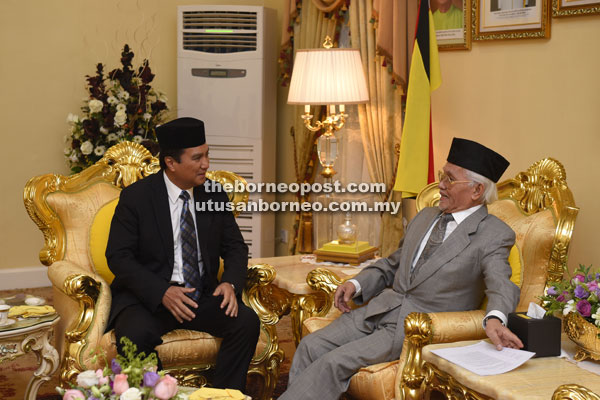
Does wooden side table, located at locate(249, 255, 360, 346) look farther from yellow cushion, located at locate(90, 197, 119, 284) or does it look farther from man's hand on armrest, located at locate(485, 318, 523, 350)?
man's hand on armrest, located at locate(485, 318, 523, 350)

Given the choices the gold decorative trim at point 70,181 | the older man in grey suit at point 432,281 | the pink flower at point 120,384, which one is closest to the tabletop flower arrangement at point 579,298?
the older man in grey suit at point 432,281

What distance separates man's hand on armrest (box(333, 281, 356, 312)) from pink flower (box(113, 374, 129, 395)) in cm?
136

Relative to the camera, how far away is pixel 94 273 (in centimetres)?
341

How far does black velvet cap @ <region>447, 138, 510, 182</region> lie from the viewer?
292 cm

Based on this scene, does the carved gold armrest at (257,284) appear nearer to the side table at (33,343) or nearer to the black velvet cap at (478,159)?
the side table at (33,343)

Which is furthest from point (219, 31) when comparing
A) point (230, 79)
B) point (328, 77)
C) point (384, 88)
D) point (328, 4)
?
point (328, 77)

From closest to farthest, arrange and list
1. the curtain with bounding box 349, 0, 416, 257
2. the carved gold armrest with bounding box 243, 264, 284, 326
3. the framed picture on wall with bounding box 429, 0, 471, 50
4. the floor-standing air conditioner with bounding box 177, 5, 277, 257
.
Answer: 1. the carved gold armrest with bounding box 243, 264, 284, 326
2. the framed picture on wall with bounding box 429, 0, 471, 50
3. the curtain with bounding box 349, 0, 416, 257
4. the floor-standing air conditioner with bounding box 177, 5, 277, 257

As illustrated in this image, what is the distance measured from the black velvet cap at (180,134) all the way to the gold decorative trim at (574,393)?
1.83 meters

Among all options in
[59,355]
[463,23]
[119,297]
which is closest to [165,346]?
[119,297]

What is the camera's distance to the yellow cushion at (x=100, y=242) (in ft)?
11.3

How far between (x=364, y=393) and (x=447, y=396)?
1.33ft

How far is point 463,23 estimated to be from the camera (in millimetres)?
4066

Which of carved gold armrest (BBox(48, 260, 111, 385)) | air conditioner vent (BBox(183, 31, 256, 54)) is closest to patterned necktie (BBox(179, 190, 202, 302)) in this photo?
carved gold armrest (BBox(48, 260, 111, 385))

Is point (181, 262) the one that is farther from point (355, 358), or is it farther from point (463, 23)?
point (463, 23)
